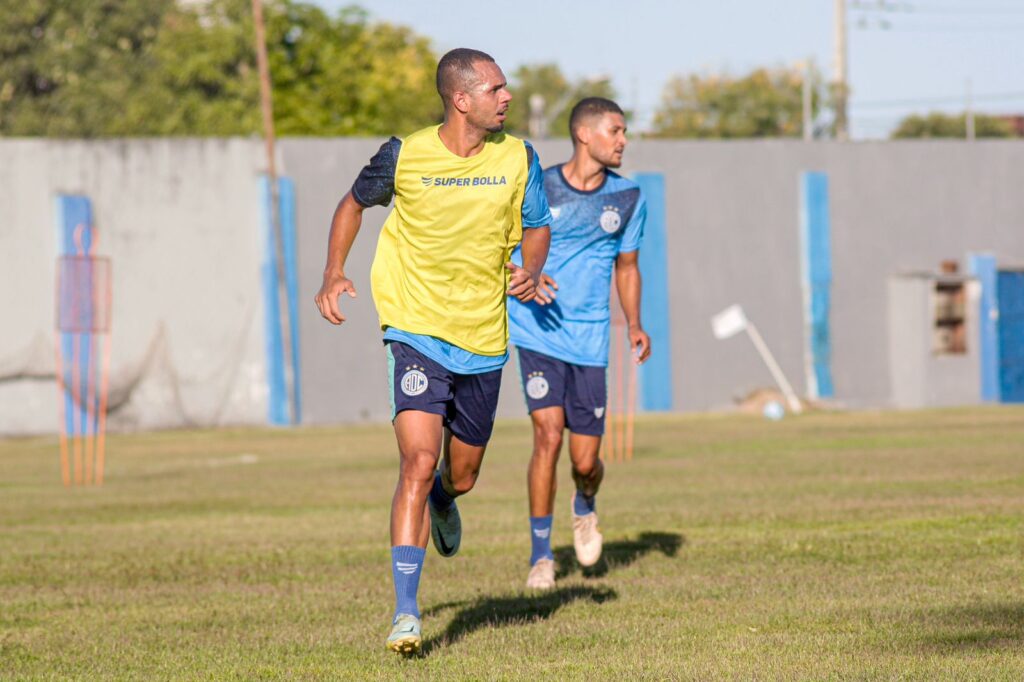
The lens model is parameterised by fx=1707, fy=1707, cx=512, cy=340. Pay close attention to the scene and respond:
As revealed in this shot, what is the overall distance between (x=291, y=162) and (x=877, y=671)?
28588 millimetres

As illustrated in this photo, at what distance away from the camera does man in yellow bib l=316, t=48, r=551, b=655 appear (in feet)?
22.1

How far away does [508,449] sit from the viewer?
22.2 metres

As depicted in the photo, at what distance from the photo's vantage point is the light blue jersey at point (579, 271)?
29.5ft

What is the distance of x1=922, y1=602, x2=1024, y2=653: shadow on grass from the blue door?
31.1 meters

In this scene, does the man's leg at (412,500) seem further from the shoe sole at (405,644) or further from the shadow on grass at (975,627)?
the shadow on grass at (975,627)

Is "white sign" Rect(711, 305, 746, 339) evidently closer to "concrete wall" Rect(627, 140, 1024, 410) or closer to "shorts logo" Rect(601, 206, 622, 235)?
"concrete wall" Rect(627, 140, 1024, 410)

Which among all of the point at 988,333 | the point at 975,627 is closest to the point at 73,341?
the point at 988,333

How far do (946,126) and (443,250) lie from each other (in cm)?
8560

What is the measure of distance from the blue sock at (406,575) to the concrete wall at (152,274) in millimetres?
26658

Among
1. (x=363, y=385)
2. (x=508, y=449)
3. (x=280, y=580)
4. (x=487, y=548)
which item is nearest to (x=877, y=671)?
(x=280, y=580)

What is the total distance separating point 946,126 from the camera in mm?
88625

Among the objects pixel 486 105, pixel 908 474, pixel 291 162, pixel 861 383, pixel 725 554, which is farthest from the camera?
pixel 861 383

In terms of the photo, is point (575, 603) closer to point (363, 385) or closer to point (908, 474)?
point (908, 474)

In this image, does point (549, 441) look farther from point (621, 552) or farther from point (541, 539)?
point (621, 552)
